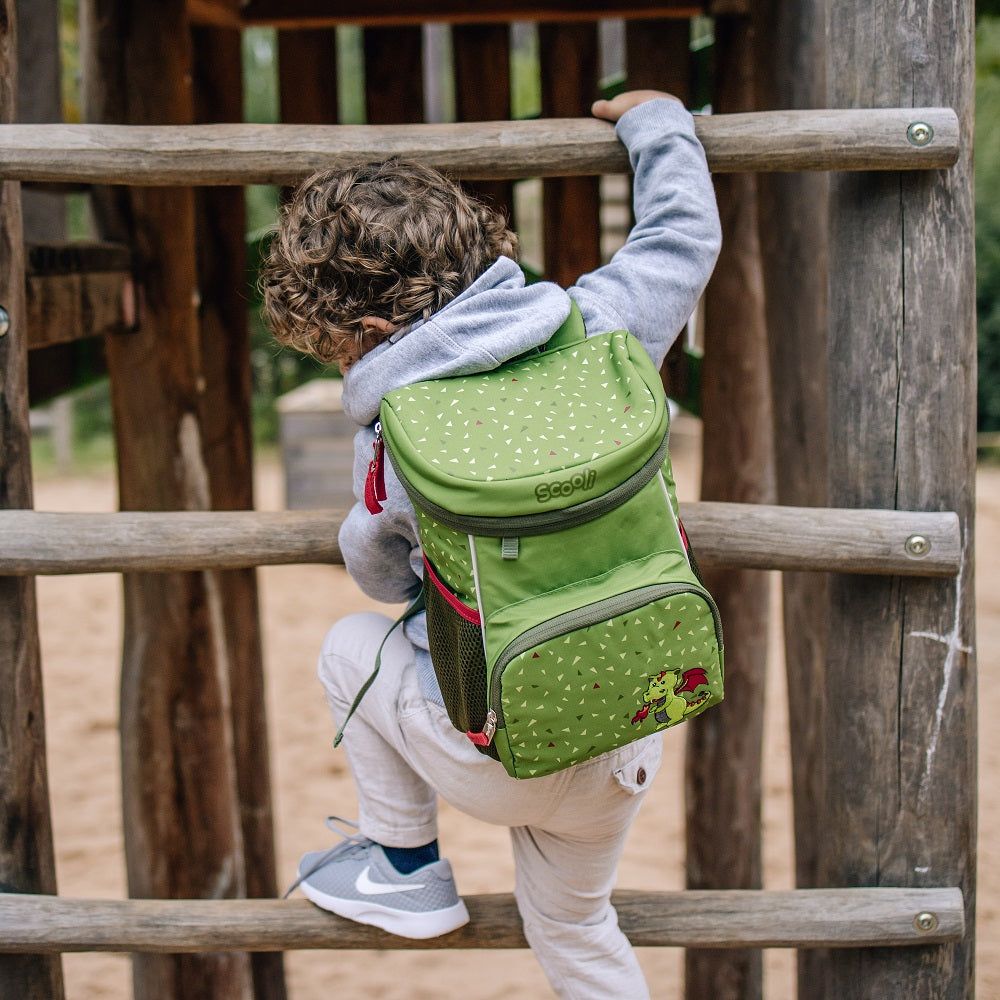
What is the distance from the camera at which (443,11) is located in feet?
8.34

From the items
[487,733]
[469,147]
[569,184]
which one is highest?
[569,184]

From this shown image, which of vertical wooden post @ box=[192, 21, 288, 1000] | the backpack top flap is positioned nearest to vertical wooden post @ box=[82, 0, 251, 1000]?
vertical wooden post @ box=[192, 21, 288, 1000]

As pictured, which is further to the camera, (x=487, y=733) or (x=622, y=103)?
(x=622, y=103)

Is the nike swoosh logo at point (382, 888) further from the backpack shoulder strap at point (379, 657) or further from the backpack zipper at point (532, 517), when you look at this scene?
the backpack zipper at point (532, 517)

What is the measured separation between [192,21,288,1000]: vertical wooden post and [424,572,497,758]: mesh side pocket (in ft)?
4.84

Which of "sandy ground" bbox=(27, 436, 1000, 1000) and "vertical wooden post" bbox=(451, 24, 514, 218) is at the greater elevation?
"vertical wooden post" bbox=(451, 24, 514, 218)

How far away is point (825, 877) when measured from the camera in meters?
1.65

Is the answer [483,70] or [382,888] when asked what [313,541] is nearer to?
[382,888]

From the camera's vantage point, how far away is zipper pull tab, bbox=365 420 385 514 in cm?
132

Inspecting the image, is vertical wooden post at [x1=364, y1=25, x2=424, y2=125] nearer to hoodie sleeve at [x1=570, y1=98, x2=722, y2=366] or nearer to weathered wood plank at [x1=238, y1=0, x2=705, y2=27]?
weathered wood plank at [x1=238, y1=0, x2=705, y2=27]

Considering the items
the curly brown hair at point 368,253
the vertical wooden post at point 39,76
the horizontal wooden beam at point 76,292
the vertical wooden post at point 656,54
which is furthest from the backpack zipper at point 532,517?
the vertical wooden post at point 39,76

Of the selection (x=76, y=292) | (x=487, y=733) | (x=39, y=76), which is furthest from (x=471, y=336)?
(x=39, y=76)

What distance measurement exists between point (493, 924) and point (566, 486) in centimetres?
68

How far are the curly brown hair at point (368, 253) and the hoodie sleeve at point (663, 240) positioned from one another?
164 millimetres
